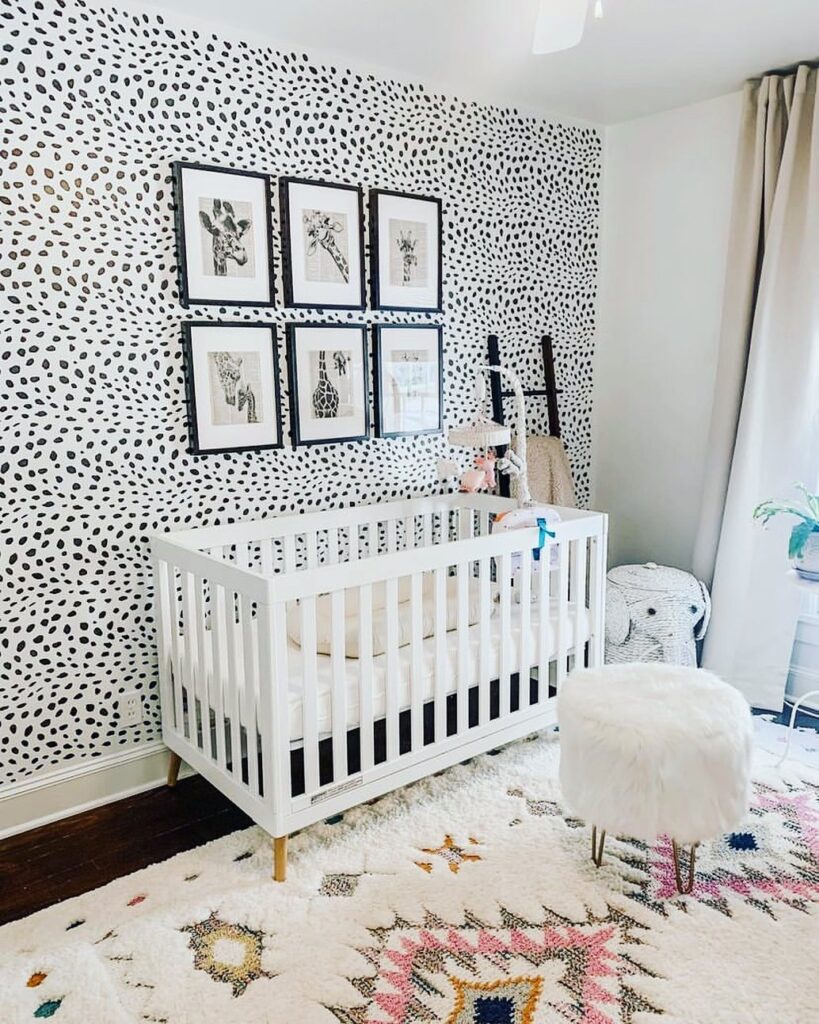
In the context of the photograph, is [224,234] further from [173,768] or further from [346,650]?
[173,768]

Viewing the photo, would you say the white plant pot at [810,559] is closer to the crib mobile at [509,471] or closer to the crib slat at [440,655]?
the crib mobile at [509,471]

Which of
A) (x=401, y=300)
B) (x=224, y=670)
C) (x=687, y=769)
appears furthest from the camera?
(x=401, y=300)

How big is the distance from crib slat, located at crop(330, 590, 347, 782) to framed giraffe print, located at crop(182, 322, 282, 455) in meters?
0.81

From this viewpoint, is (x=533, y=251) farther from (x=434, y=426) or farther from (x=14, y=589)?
(x=14, y=589)

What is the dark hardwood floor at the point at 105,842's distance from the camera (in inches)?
86.2

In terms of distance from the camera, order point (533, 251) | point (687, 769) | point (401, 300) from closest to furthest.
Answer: point (687, 769)
point (401, 300)
point (533, 251)

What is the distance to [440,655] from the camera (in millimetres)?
2510

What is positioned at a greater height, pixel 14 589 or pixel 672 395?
pixel 672 395

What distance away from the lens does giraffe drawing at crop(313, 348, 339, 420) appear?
9.73 feet

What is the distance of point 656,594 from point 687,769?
4.57 feet

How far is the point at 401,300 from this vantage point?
3184mm

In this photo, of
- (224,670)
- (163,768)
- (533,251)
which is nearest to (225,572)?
(224,670)

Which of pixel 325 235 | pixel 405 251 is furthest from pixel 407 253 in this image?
pixel 325 235

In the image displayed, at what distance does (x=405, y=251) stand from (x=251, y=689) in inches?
71.2
